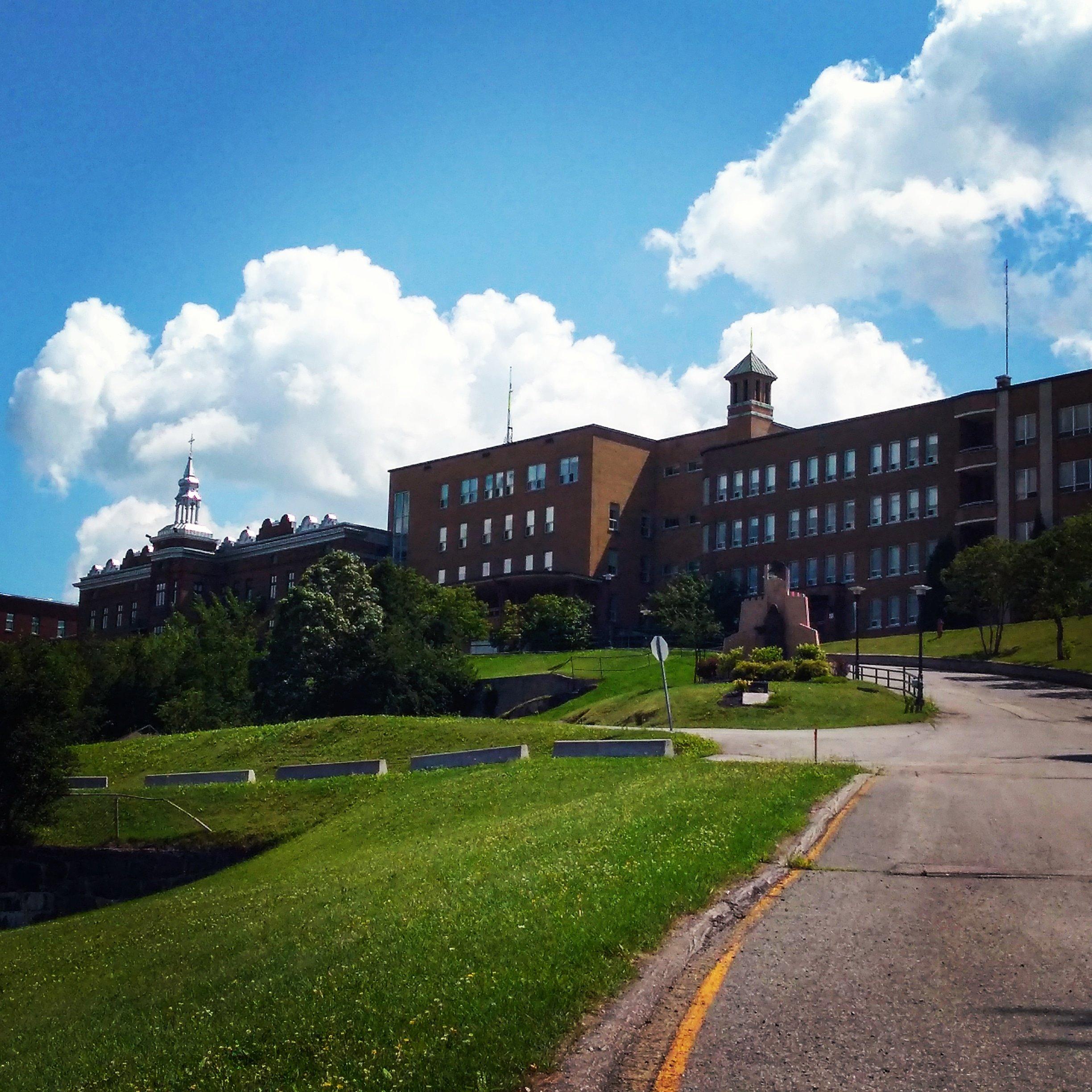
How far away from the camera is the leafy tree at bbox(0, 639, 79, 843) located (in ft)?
103

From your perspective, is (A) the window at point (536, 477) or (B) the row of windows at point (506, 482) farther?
(A) the window at point (536, 477)

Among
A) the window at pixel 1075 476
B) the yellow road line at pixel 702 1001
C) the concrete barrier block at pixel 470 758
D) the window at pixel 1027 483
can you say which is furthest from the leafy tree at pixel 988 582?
the yellow road line at pixel 702 1001

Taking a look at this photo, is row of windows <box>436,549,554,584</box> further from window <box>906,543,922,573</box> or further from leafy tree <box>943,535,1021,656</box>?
leafy tree <box>943,535,1021,656</box>

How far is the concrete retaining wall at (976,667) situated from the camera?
55031 millimetres

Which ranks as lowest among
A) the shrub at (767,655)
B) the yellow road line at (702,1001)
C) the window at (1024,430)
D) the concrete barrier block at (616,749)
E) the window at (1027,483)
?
the concrete barrier block at (616,749)

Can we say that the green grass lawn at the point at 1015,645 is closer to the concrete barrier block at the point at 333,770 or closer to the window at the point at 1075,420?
the window at the point at 1075,420

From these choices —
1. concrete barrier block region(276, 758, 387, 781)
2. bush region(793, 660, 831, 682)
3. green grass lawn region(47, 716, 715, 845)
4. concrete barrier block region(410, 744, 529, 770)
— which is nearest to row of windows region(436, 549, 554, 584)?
bush region(793, 660, 831, 682)

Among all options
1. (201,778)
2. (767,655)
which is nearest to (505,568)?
(767,655)

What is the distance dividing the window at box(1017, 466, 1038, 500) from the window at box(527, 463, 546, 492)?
118 ft

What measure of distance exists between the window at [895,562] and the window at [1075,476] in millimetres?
11086

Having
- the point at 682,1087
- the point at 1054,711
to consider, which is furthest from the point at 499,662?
the point at 682,1087

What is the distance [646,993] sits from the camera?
373 inches

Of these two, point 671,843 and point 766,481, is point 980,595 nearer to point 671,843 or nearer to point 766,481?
point 766,481

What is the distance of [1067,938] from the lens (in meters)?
11.0
